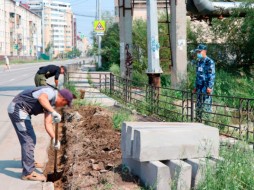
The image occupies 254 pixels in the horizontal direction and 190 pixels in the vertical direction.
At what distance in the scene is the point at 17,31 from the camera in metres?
104

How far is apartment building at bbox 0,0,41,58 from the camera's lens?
89250 mm

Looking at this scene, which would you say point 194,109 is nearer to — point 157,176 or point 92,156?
point 92,156

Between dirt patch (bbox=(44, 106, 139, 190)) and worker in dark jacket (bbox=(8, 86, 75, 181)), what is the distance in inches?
20.9

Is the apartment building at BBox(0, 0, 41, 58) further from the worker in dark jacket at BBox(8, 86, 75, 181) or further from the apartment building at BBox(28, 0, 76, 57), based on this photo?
the worker in dark jacket at BBox(8, 86, 75, 181)

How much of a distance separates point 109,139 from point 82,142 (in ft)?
1.59

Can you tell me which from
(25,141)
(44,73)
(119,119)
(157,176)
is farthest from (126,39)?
(157,176)

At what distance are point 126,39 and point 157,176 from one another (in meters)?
16.1

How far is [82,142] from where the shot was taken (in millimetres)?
7230

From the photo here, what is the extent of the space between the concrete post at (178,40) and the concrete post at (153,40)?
10.2 feet

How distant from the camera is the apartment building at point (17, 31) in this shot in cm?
8925

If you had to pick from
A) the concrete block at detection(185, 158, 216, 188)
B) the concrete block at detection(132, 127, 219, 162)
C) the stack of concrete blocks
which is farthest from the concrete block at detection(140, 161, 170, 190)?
the concrete block at detection(185, 158, 216, 188)

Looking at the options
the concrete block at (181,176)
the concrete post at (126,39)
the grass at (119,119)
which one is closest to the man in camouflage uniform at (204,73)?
the grass at (119,119)

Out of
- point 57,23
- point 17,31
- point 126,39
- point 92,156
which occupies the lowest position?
point 92,156

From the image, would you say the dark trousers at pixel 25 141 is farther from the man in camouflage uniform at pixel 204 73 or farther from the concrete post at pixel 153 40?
the concrete post at pixel 153 40
